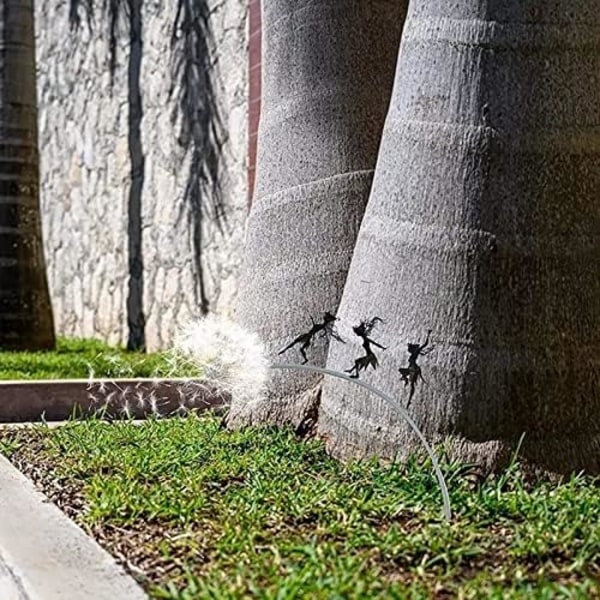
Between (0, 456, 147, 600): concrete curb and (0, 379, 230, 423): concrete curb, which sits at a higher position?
(0, 456, 147, 600): concrete curb

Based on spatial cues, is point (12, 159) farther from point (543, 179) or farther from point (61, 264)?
point (543, 179)

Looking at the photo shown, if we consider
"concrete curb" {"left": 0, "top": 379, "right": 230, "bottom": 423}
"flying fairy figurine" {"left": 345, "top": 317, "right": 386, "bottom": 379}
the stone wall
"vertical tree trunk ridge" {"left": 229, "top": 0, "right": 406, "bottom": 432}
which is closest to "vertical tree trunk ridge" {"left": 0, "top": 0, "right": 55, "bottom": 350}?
the stone wall

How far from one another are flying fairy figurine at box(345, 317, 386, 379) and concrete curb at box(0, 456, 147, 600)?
98cm

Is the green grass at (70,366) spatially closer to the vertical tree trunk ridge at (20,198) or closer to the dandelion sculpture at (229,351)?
the vertical tree trunk ridge at (20,198)

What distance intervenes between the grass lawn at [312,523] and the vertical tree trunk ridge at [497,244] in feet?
0.52

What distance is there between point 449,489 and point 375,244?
843mm

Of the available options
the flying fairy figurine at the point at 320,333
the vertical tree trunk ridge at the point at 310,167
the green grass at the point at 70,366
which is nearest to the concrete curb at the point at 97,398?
the green grass at the point at 70,366

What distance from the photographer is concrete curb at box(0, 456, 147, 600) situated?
2686mm

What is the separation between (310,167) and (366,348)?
1137 millimetres

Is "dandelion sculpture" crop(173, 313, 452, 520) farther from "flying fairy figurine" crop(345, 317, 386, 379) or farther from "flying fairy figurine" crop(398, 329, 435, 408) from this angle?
"flying fairy figurine" crop(398, 329, 435, 408)

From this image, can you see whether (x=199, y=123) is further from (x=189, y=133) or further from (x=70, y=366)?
(x=70, y=366)

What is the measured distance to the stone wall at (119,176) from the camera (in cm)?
884

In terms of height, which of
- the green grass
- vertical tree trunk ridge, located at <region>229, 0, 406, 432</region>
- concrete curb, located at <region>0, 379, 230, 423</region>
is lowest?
the green grass

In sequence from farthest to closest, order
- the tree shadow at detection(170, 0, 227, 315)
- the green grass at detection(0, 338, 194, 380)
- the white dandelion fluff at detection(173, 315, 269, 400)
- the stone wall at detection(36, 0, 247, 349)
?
1. the tree shadow at detection(170, 0, 227, 315)
2. the stone wall at detection(36, 0, 247, 349)
3. the green grass at detection(0, 338, 194, 380)
4. the white dandelion fluff at detection(173, 315, 269, 400)
